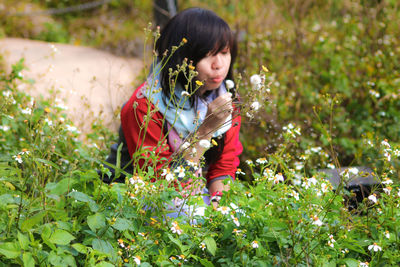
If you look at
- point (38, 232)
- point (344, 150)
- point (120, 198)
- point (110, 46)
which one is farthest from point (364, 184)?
point (110, 46)

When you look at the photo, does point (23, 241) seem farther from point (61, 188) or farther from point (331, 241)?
point (331, 241)

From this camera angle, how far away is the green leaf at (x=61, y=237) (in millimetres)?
1429

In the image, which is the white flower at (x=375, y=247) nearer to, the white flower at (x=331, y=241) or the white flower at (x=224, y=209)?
the white flower at (x=331, y=241)

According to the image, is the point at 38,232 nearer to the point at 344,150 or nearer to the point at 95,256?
the point at 95,256

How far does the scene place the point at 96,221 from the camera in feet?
4.94

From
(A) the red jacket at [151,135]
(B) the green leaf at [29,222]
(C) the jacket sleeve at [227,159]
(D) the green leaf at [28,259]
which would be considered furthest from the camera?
(C) the jacket sleeve at [227,159]

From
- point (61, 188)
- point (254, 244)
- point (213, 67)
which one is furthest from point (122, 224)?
point (213, 67)

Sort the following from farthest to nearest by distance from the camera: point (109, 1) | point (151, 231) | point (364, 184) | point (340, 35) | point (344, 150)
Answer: point (109, 1) < point (340, 35) < point (344, 150) < point (364, 184) < point (151, 231)

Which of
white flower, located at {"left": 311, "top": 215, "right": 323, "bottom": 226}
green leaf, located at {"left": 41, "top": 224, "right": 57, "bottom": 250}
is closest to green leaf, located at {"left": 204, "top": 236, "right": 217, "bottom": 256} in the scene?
white flower, located at {"left": 311, "top": 215, "right": 323, "bottom": 226}

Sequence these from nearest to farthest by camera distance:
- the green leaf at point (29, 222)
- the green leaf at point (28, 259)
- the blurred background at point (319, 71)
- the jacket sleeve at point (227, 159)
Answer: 1. the green leaf at point (28, 259)
2. the green leaf at point (29, 222)
3. the jacket sleeve at point (227, 159)
4. the blurred background at point (319, 71)

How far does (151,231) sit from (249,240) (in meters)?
0.34

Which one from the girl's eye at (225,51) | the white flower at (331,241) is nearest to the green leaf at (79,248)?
the white flower at (331,241)

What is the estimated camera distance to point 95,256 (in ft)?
5.04

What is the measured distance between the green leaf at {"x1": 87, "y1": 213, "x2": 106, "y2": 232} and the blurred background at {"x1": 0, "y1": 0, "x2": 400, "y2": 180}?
76 centimetres
